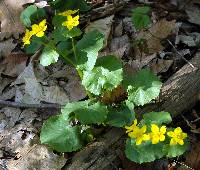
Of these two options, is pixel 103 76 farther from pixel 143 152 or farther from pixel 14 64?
pixel 14 64

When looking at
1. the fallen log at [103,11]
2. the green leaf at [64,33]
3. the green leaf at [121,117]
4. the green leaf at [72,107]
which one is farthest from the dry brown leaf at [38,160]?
the fallen log at [103,11]

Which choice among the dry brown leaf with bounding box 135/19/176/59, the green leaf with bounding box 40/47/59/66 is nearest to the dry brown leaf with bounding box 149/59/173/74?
the dry brown leaf with bounding box 135/19/176/59

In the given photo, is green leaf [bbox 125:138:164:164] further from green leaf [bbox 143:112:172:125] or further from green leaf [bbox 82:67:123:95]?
green leaf [bbox 82:67:123:95]

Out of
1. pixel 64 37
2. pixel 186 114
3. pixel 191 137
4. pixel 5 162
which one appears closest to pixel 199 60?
pixel 186 114

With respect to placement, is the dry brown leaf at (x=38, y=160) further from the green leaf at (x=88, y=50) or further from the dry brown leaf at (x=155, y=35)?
the dry brown leaf at (x=155, y=35)

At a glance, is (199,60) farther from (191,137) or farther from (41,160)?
(41,160)

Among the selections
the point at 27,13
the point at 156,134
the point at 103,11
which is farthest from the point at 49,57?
the point at 103,11
